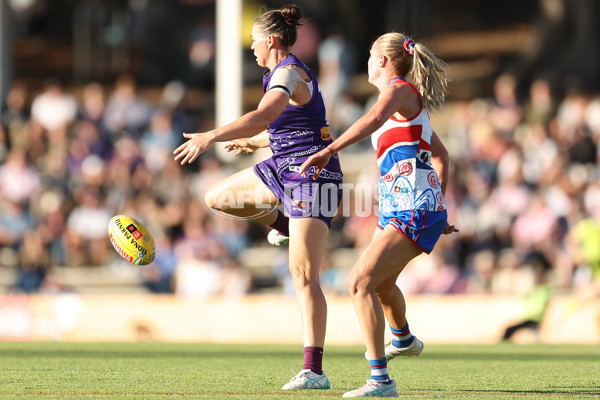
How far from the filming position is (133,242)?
8078 millimetres

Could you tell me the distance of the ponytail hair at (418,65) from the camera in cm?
648

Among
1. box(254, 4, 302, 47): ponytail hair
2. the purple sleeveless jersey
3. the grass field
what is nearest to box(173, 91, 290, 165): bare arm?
the purple sleeveless jersey

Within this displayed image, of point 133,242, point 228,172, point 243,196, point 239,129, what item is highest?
point 228,172

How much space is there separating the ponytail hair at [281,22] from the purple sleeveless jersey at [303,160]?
17 centimetres

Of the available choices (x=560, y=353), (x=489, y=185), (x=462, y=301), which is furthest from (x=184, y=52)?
(x=560, y=353)

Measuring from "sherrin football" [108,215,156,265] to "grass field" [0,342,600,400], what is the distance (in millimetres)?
835

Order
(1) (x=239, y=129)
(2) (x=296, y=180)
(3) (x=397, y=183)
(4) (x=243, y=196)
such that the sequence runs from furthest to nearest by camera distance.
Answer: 1. (4) (x=243, y=196)
2. (2) (x=296, y=180)
3. (3) (x=397, y=183)
4. (1) (x=239, y=129)

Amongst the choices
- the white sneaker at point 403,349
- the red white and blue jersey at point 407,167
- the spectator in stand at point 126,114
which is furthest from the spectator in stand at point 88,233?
the red white and blue jersey at point 407,167

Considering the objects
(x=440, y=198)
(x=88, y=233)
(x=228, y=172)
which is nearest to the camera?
(x=440, y=198)

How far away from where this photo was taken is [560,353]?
10797mm

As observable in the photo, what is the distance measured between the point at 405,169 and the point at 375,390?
4.26 ft

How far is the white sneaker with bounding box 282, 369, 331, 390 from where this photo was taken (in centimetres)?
673

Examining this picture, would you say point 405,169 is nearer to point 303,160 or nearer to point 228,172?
point 303,160

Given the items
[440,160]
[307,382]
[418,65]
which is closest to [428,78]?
[418,65]
